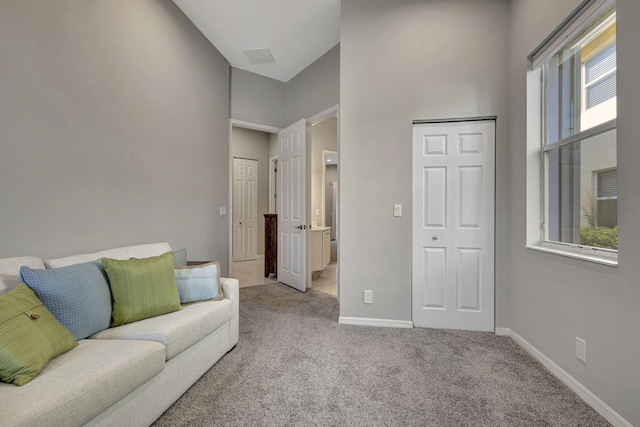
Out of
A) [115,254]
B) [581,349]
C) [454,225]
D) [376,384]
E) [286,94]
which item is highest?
[286,94]

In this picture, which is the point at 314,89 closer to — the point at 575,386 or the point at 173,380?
the point at 173,380

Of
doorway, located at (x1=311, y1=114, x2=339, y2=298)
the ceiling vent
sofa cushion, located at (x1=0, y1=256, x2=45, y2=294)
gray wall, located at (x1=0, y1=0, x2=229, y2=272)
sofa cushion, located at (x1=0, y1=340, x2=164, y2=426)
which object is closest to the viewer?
sofa cushion, located at (x1=0, y1=340, x2=164, y2=426)

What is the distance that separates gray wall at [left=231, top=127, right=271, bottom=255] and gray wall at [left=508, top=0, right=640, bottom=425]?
194 inches

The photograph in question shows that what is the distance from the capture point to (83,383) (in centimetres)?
108

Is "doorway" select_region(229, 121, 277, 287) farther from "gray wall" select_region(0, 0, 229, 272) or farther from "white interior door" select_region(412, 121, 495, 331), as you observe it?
→ "white interior door" select_region(412, 121, 495, 331)

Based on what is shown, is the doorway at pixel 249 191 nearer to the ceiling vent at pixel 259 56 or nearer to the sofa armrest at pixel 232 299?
the ceiling vent at pixel 259 56

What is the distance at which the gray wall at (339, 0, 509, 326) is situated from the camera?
2.53 metres

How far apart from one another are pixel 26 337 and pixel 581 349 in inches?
108

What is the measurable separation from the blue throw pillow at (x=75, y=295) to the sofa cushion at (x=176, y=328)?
0.31 feet

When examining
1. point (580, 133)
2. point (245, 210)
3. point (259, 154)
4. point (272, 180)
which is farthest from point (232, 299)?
point (259, 154)

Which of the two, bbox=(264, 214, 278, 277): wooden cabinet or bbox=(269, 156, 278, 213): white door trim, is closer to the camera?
bbox=(264, 214, 278, 277): wooden cabinet

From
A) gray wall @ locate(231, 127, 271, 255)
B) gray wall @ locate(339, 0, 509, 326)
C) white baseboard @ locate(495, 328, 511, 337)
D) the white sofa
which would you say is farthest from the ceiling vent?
white baseboard @ locate(495, 328, 511, 337)

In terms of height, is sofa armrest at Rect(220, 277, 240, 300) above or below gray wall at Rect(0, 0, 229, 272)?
below

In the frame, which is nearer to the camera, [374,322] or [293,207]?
[374,322]
